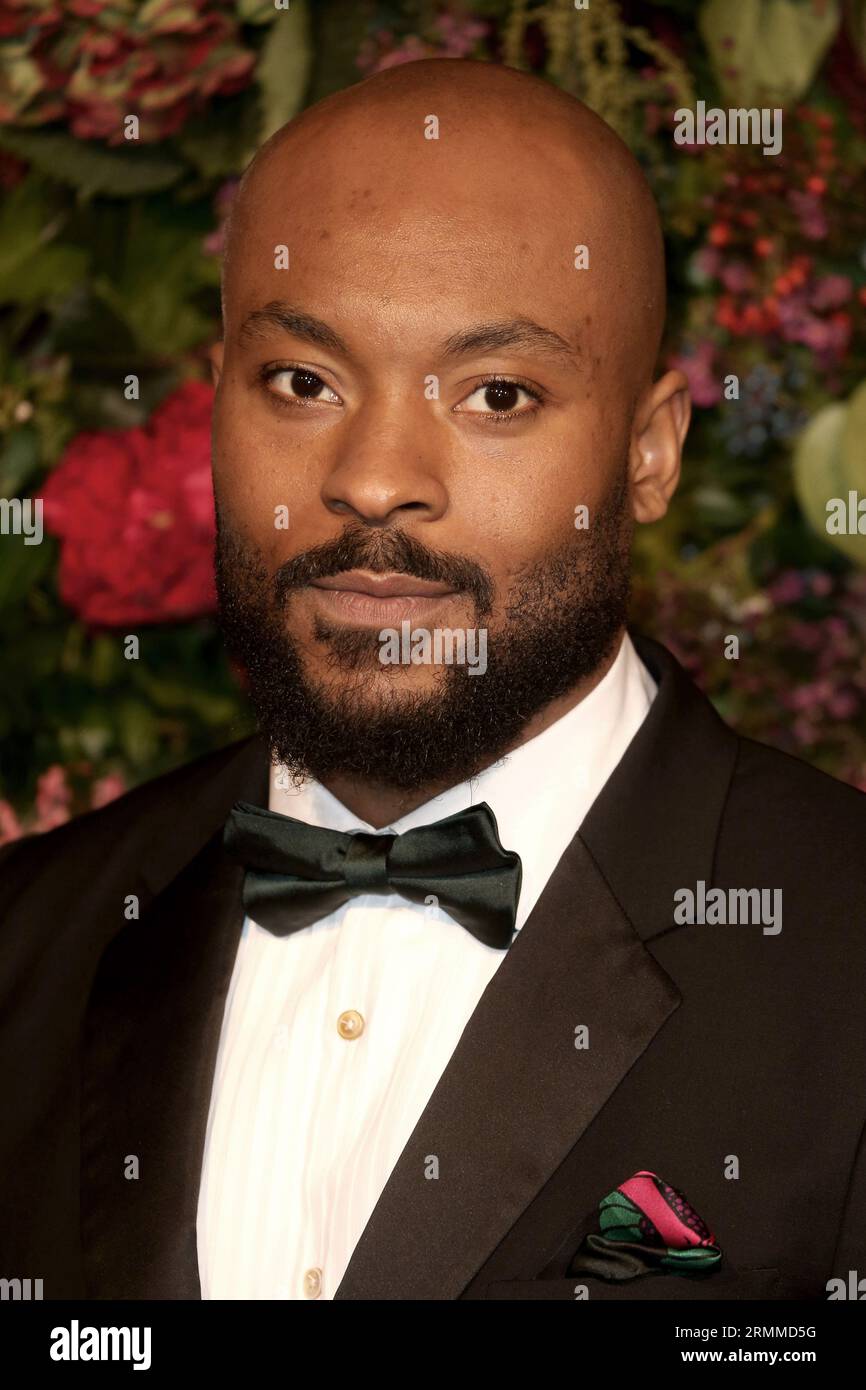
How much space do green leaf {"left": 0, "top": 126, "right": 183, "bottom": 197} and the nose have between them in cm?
114

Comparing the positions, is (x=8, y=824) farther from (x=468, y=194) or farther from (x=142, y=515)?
(x=468, y=194)

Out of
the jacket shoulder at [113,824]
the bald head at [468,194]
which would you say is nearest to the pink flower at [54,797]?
the jacket shoulder at [113,824]

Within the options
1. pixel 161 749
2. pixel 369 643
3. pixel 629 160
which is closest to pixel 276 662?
pixel 369 643

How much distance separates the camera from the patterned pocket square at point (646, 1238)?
5.68ft

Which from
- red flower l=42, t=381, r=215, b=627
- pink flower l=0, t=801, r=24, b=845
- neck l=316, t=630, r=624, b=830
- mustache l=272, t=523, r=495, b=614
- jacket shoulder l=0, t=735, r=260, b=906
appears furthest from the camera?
pink flower l=0, t=801, r=24, b=845

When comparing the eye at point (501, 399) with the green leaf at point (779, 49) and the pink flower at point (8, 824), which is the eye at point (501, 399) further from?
the pink flower at point (8, 824)

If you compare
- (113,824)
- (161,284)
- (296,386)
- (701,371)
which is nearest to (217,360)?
(296,386)

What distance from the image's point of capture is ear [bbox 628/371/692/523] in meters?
2.09

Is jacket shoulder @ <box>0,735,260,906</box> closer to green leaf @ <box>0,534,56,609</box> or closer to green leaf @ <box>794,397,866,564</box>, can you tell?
green leaf @ <box>0,534,56,609</box>

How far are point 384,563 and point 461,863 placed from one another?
0.32m

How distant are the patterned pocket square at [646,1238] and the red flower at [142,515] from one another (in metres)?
1.30

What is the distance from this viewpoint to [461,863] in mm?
1902

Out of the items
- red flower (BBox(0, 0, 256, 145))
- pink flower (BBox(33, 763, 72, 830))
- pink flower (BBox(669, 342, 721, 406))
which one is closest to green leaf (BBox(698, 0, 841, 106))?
pink flower (BBox(669, 342, 721, 406))

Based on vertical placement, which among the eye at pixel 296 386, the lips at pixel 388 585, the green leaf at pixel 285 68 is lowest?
the lips at pixel 388 585
